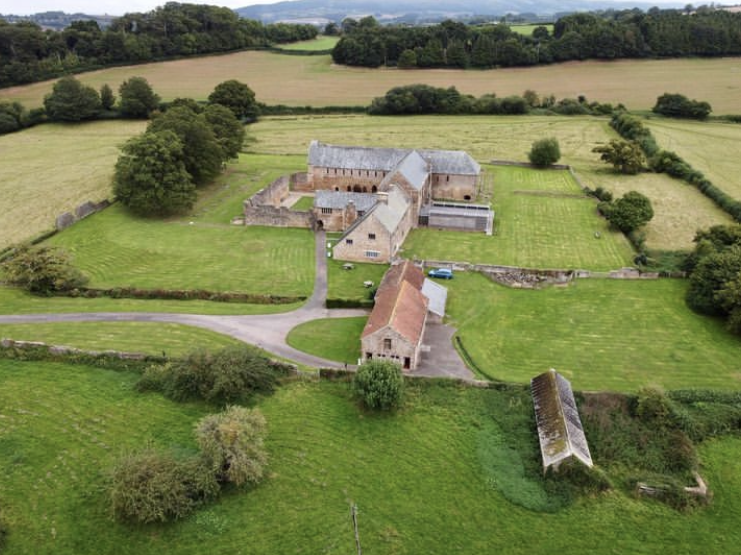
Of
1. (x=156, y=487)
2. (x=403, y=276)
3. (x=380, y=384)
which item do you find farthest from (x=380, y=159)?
(x=156, y=487)

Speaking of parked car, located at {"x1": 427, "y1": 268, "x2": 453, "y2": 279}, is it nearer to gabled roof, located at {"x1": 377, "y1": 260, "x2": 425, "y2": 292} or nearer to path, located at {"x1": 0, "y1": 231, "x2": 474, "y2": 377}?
gabled roof, located at {"x1": 377, "y1": 260, "x2": 425, "y2": 292}

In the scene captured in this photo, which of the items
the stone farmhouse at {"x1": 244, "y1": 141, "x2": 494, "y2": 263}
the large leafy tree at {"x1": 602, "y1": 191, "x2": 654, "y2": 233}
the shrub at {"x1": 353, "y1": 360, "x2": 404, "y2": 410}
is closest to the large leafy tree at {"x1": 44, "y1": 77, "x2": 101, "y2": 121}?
the stone farmhouse at {"x1": 244, "y1": 141, "x2": 494, "y2": 263}

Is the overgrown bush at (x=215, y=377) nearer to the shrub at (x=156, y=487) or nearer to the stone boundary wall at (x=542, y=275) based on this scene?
the shrub at (x=156, y=487)

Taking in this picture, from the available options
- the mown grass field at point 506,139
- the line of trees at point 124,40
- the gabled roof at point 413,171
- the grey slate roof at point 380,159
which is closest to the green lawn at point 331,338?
the gabled roof at point 413,171

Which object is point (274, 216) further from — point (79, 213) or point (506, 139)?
point (506, 139)

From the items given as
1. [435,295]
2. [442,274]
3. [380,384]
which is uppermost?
[435,295]
